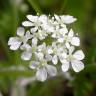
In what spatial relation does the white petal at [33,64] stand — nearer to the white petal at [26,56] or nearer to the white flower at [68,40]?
the white petal at [26,56]

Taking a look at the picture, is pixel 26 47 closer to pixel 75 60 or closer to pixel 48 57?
pixel 48 57

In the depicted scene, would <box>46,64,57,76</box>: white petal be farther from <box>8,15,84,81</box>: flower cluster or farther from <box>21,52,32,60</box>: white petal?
<box>21,52,32,60</box>: white petal

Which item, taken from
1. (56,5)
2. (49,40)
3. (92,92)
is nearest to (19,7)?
(56,5)

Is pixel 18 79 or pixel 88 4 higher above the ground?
pixel 88 4

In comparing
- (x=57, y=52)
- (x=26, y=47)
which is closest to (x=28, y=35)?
(x=26, y=47)

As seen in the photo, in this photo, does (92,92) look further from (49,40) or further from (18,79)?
(49,40)

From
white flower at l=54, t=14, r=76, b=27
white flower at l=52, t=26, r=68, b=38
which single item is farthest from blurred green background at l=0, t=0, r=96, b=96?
white flower at l=52, t=26, r=68, b=38
